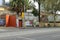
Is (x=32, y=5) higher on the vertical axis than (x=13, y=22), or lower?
higher

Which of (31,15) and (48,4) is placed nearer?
(48,4)

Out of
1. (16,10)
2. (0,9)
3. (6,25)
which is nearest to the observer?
(6,25)

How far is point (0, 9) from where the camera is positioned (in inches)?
2258

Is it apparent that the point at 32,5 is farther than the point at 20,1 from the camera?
Yes

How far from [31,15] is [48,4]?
5996mm

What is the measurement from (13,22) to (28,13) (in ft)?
21.7

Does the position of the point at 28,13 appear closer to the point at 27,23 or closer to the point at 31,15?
the point at 31,15

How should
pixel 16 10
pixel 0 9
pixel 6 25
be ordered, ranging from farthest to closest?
pixel 0 9 → pixel 16 10 → pixel 6 25

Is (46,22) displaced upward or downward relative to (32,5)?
downward

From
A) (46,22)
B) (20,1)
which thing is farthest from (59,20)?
(20,1)

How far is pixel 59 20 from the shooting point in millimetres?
57594

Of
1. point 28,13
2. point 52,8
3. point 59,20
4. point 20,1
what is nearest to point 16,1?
point 20,1

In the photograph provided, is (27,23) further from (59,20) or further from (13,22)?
(59,20)

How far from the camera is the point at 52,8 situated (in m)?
52.9
